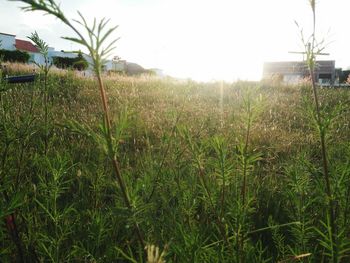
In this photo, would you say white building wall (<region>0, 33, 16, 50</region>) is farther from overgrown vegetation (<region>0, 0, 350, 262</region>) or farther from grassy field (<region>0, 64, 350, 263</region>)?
overgrown vegetation (<region>0, 0, 350, 262</region>)

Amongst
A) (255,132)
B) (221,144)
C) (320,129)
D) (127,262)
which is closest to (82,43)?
(221,144)

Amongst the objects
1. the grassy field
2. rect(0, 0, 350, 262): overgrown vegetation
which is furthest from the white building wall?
rect(0, 0, 350, 262): overgrown vegetation

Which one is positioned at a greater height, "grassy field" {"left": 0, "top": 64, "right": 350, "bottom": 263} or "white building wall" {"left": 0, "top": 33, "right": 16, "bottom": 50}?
"white building wall" {"left": 0, "top": 33, "right": 16, "bottom": 50}

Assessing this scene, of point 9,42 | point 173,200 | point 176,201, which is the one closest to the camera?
point 173,200

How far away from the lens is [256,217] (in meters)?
2.12

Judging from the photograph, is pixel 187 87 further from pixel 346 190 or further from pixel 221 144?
pixel 346 190

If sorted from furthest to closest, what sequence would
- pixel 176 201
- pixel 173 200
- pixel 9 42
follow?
1. pixel 9 42
2. pixel 176 201
3. pixel 173 200

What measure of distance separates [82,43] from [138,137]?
3.59 metres

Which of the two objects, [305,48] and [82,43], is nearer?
[82,43]

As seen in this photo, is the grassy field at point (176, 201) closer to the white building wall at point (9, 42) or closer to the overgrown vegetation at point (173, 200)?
the overgrown vegetation at point (173, 200)

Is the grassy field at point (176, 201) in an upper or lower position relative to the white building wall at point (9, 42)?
lower

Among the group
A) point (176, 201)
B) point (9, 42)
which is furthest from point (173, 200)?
point (9, 42)

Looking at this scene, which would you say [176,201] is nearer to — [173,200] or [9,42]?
[173,200]

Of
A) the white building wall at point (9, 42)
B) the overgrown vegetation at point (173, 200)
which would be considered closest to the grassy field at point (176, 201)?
the overgrown vegetation at point (173, 200)
